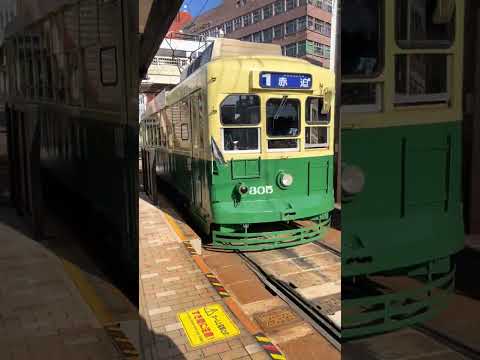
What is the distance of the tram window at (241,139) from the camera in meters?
5.14

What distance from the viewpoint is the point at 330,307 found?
136 inches

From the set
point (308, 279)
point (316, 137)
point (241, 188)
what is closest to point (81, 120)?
point (308, 279)

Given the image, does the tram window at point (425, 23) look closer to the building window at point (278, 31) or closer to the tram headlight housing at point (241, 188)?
the building window at point (278, 31)

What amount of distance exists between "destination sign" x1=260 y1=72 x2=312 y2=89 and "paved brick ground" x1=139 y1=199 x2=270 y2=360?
7.71 feet

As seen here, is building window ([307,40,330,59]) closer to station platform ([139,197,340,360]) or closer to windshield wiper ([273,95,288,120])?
station platform ([139,197,340,360])

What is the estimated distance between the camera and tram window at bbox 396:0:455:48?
2.03 feet

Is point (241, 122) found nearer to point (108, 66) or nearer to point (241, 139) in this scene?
point (241, 139)

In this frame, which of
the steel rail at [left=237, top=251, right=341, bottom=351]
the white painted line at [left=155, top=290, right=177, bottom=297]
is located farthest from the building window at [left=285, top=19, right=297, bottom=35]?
the white painted line at [left=155, top=290, right=177, bottom=297]

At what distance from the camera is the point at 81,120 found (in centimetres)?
105

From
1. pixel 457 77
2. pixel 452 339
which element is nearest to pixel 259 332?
pixel 452 339

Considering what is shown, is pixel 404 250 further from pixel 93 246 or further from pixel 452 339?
pixel 93 246

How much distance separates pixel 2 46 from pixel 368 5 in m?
1.17

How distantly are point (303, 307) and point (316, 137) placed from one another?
2.79 meters

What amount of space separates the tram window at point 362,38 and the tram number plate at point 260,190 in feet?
14.9
